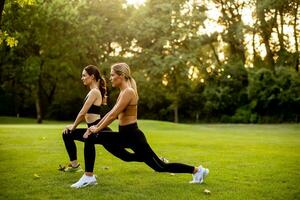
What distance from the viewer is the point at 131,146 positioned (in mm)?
7691

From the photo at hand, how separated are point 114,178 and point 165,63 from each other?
41.9 metres

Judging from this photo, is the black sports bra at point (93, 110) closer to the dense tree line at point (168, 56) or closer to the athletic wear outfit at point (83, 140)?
the athletic wear outfit at point (83, 140)

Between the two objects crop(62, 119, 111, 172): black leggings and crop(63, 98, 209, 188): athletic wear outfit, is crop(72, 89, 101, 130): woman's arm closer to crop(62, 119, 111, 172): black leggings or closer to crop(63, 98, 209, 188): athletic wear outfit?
crop(62, 119, 111, 172): black leggings

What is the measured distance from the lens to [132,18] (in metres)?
54.8

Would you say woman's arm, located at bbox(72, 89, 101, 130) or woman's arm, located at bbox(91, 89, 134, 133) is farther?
woman's arm, located at bbox(72, 89, 101, 130)

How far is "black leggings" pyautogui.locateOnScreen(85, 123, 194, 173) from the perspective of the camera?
763 centimetres

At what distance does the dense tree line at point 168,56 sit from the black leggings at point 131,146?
36.0 m

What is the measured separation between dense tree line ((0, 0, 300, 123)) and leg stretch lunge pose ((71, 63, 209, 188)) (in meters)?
36.1

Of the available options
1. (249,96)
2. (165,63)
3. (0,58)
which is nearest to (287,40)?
(249,96)

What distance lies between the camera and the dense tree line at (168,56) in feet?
147

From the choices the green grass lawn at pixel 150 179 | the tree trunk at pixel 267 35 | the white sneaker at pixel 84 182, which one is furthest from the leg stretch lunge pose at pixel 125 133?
the tree trunk at pixel 267 35

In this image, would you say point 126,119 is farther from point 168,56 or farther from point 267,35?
point 267,35

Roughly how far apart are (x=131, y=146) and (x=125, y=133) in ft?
0.83

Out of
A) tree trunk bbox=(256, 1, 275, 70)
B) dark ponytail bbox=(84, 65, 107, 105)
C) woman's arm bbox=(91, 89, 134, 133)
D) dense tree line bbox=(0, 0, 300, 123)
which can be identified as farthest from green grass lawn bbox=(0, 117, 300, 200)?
tree trunk bbox=(256, 1, 275, 70)
